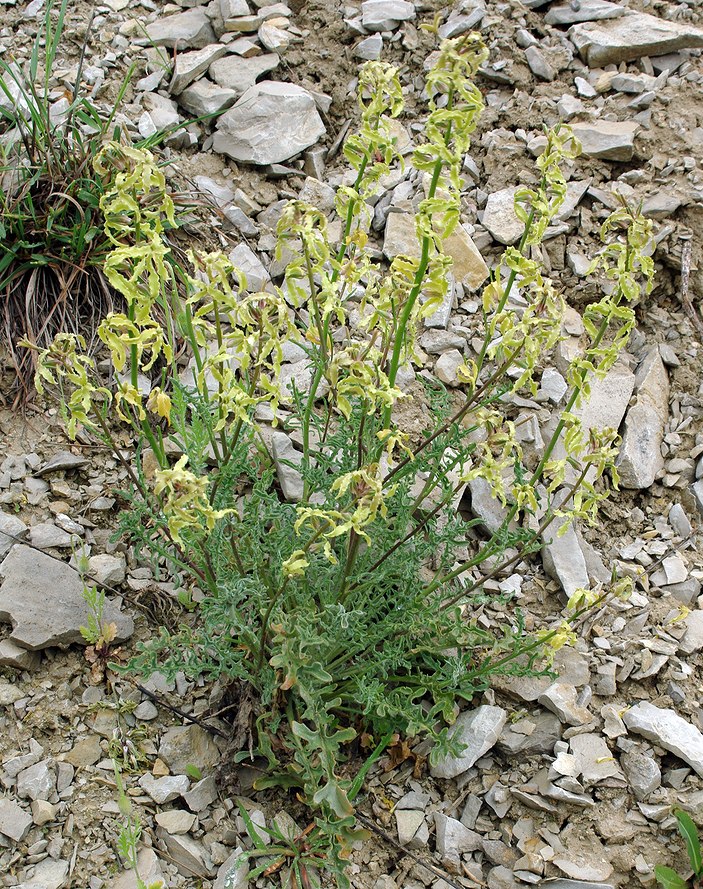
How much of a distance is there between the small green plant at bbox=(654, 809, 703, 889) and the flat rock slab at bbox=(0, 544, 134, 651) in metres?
1.89

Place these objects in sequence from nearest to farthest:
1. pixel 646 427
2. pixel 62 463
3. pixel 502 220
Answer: pixel 62 463, pixel 646 427, pixel 502 220

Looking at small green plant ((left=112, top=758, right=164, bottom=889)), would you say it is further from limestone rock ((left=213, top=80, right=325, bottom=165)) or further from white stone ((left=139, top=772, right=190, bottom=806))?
limestone rock ((left=213, top=80, right=325, bottom=165))

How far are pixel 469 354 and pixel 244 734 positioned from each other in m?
1.95

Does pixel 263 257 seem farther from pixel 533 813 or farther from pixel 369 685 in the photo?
pixel 533 813

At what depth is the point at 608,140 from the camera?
15.0ft

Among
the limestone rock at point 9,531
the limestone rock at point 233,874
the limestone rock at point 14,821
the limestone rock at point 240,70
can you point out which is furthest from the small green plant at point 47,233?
the limestone rock at point 233,874

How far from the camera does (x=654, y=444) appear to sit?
395 cm

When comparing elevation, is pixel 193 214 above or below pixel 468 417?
above

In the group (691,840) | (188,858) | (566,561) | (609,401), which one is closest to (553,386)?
(609,401)

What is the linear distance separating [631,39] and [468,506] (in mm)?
2886

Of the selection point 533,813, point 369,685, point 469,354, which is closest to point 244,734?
point 369,685

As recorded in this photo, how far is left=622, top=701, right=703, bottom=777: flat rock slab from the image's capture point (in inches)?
117

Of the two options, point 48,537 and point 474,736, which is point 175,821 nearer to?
point 474,736

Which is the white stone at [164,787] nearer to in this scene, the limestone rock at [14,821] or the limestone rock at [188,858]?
the limestone rock at [188,858]
